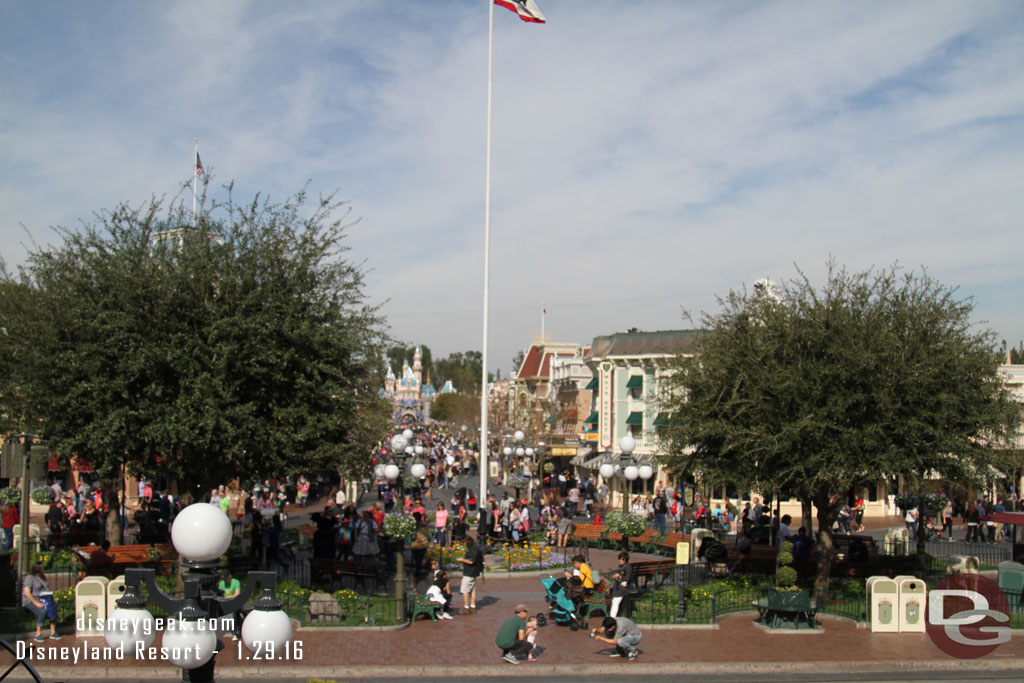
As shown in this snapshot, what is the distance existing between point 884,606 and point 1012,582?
336 cm

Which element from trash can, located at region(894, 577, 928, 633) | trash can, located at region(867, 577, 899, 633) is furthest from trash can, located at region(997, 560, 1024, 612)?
trash can, located at region(867, 577, 899, 633)

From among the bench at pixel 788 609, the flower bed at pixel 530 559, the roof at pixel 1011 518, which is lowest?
the flower bed at pixel 530 559

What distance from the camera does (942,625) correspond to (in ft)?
51.3

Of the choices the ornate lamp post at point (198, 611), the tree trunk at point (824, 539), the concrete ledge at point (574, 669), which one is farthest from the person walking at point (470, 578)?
the ornate lamp post at point (198, 611)

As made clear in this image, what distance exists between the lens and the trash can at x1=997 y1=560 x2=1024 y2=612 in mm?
16844

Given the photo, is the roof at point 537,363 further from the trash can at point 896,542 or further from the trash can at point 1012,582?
the trash can at point 1012,582

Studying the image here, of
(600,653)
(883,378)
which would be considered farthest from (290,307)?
(883,378)

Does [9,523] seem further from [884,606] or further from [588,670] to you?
[884,606]

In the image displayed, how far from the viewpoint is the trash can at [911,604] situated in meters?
15.4

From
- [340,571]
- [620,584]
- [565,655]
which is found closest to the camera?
[565,655]

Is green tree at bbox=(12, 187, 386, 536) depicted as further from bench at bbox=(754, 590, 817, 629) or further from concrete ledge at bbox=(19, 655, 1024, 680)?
bench at bbox=(754, 590, 817, 629)

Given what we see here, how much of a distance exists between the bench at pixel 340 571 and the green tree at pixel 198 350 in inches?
98.7

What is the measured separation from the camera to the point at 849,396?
16234 mm

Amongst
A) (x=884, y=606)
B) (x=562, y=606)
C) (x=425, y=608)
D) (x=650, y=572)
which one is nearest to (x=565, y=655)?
(x=562, y=606)
